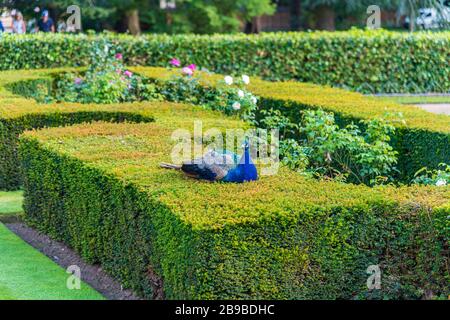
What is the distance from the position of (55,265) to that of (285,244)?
264 cm

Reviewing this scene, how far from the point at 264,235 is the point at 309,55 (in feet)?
44.6

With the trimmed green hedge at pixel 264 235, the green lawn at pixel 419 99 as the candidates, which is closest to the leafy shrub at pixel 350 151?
the trimmed green hedge at pixel 264 235

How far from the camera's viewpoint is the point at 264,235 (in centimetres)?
584

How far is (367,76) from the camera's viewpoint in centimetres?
1945

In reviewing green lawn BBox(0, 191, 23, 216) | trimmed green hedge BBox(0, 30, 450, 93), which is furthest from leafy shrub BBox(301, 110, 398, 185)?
trimmed green hedge BBox(0, 30, 450, 93)

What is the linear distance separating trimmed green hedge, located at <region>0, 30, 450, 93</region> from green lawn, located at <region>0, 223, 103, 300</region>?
9948mm

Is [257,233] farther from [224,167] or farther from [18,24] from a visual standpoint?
[18,24]

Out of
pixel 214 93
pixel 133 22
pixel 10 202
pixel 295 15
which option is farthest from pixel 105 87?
pixel 295 15

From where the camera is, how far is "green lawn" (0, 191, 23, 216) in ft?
31.7

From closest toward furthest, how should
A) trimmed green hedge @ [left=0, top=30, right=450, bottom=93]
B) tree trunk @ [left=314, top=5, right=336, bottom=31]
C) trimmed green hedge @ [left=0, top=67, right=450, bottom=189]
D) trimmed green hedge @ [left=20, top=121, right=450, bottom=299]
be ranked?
trimmed green hedge @ [left=20, top=121, right=450, bottom=299], trimmed green hedge @ [left=0, top=67, right=450, bottom=189], trimmed green hedge @ [left=0, top=30, right=450, bottom=93], tree trunk @ [left=314, top=5, right=336, bottom=31]

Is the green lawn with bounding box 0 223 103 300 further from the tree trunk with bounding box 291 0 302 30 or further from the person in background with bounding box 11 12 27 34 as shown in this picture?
the tree trunk with bounding box 291 0 302 30

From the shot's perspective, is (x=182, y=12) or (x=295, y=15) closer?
(x=182, y=12)
